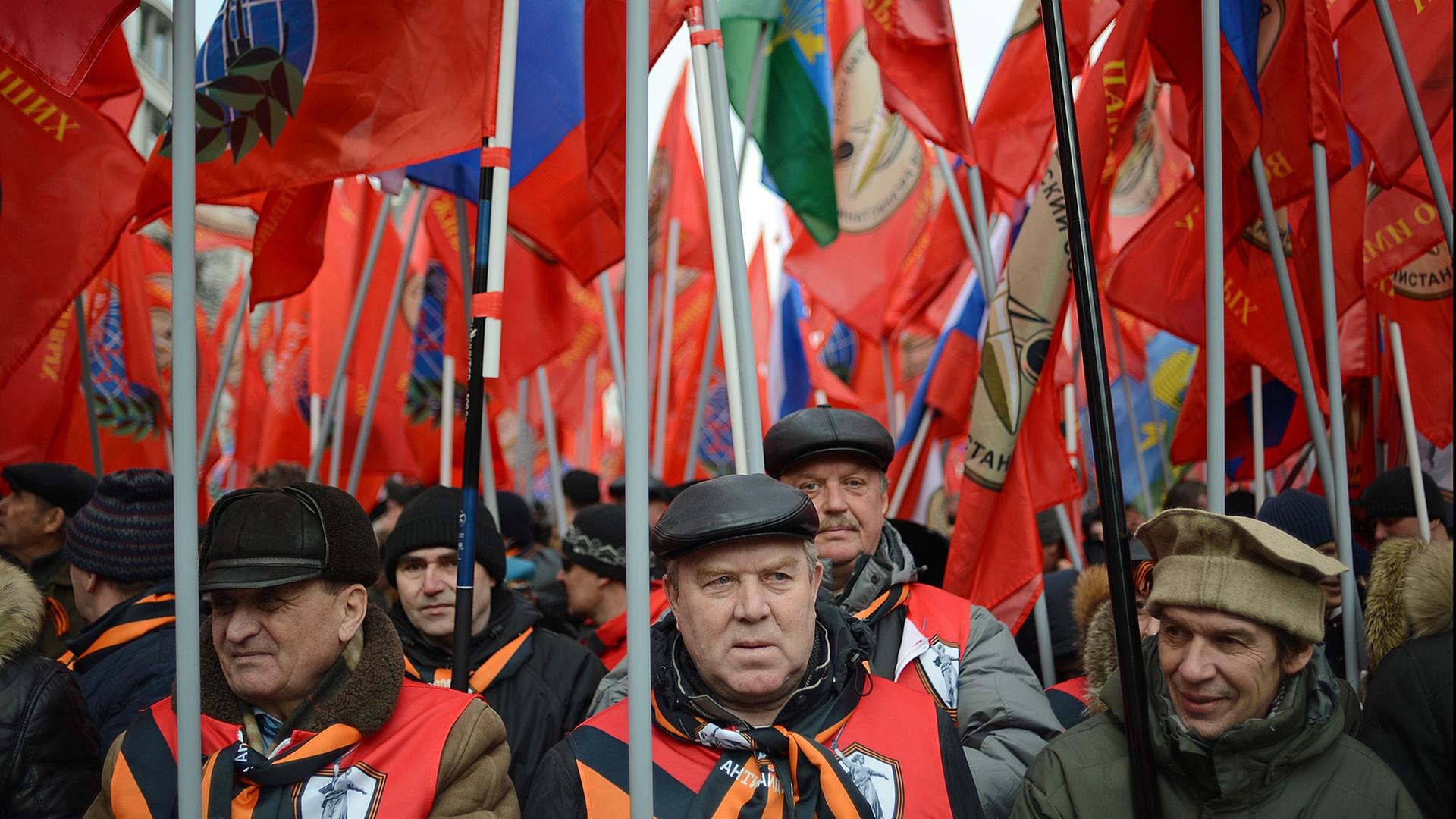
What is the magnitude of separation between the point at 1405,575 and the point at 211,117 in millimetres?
3605

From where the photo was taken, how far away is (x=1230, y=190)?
452 centimetres

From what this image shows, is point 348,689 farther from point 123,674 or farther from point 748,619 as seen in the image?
point 123,674

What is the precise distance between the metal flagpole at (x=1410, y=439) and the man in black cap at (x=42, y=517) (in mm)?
4906

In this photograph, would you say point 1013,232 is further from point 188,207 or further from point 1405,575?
point 188,207

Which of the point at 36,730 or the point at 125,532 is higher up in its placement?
the point at 125,532

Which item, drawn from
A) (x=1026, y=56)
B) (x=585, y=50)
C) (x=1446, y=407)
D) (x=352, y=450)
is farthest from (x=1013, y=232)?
(x=352, y=450)

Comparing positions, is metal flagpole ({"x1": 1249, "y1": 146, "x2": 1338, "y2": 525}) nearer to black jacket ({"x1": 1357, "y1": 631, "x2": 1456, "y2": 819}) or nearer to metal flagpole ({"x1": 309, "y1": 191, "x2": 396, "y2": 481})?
black jacket ({"x1": 1357, "y1": 631, "x2": 1456, "y2": 819})

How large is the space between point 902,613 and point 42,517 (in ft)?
11.5

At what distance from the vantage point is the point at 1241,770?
236 centimetres

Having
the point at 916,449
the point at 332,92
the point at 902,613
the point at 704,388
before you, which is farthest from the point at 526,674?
the point at 916,449

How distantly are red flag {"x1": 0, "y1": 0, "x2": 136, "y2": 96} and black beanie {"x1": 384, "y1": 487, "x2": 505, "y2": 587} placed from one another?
1594 mm

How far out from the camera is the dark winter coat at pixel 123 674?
3.30 metres

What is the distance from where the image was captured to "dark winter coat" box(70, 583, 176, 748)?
10.8 feet

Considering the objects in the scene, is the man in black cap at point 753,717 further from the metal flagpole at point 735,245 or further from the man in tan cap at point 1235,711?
the metal flagpole at point 735,245
